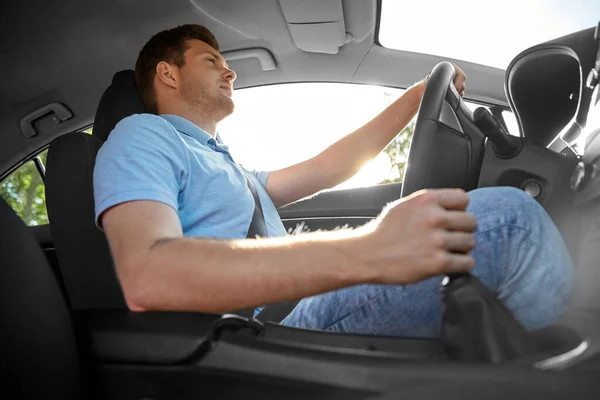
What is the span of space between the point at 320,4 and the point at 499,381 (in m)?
1.55

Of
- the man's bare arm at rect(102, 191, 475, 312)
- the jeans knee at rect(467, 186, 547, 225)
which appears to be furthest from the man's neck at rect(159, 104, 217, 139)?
the jeans knee at rect(467, 186, 547, 225)

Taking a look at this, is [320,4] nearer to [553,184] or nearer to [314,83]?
[314,83]

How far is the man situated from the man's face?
1.30ft

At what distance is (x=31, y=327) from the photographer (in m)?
0.74

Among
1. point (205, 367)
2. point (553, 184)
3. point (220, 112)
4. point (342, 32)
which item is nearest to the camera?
point (205, 367)

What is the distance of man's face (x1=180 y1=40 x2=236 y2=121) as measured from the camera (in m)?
1.67

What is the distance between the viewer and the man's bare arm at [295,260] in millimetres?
714

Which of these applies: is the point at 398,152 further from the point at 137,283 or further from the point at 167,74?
the point at 137,283

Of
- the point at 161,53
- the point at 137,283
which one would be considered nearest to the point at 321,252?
the point at 137,283

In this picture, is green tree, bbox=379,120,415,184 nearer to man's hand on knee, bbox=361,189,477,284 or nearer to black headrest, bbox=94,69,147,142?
black headrest, bbox=94,69,147,142

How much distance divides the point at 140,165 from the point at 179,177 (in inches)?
6.0

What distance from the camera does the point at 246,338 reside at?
79 centimetres

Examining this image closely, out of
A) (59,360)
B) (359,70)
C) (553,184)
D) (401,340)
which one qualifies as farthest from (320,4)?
(59,360)

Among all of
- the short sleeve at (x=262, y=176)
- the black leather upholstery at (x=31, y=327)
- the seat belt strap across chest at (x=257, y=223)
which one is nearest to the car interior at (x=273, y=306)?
the black leather upholstery at (x=31, y=327)
